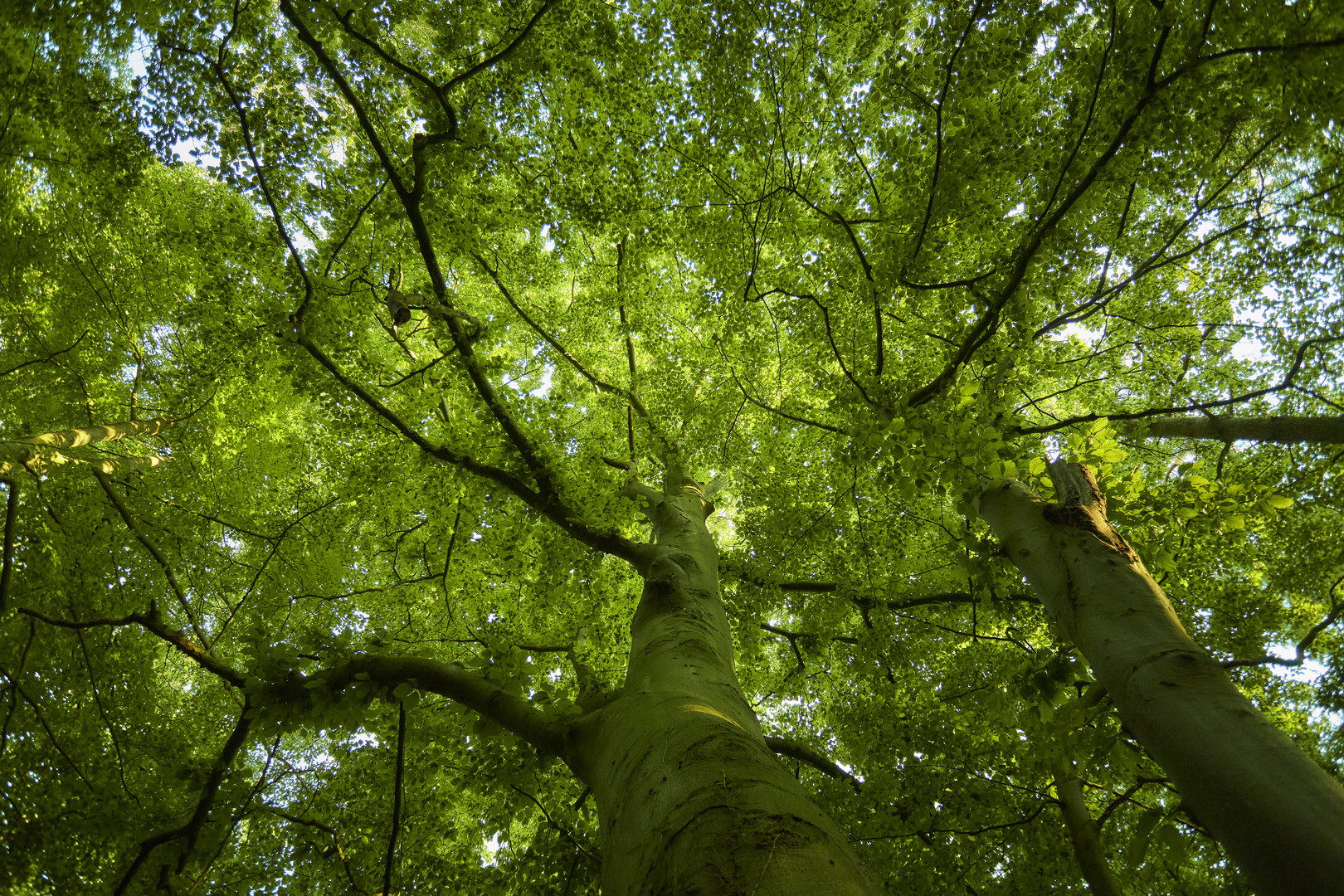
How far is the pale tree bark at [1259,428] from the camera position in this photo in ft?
7.92

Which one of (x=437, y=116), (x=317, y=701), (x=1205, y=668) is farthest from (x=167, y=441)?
(x=1205, y=668)

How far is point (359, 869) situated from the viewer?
4504 millimetres

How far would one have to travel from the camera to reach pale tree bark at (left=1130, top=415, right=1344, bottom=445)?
2.41m

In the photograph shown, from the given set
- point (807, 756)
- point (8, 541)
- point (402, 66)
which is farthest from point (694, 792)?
Answer: point (8, 541)

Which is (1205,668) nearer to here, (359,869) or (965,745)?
(965,745)

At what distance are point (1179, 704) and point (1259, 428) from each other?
1789 millimetres

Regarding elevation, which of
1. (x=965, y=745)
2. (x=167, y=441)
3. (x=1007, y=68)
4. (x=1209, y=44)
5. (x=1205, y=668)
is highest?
(x=167, y=441)

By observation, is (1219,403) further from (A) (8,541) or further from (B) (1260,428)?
(A) (8,541)

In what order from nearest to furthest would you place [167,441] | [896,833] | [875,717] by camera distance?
[896,833] < [875,717] < [167,441]

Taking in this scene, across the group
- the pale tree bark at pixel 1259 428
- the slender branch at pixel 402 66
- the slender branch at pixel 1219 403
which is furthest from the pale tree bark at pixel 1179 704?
the slender branch at pixel 402 66

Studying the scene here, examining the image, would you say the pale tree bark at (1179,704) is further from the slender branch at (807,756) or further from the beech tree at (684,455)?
the slender branch at (807,756)

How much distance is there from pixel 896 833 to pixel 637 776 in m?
3.77

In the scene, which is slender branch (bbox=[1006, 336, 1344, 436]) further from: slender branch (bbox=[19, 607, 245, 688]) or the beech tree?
slender branch (bbox=[19, 607, 245, 688])

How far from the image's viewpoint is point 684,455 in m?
7.12
